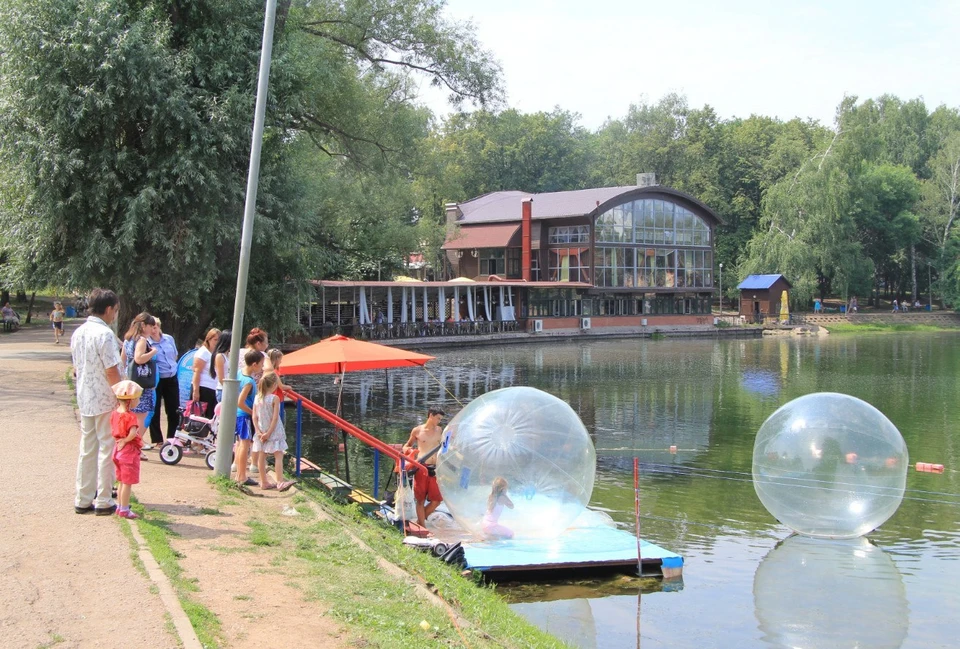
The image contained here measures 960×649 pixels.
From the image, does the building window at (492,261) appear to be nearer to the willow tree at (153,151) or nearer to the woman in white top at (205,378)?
the willow tree at (153,151)

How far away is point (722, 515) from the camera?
13281 mm

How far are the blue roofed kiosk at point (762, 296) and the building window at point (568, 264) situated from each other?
47.0ft

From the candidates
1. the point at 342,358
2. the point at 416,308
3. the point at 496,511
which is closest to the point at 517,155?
the point at 416,308

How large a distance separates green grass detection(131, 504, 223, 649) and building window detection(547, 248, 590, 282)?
54691 millimetres

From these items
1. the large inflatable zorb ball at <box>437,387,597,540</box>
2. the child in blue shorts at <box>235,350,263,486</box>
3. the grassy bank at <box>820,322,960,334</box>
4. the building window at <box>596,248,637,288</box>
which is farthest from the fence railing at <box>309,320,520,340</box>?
the large inflatable zorb ball at <box>437,387,597,540</box>

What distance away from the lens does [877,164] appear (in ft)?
272

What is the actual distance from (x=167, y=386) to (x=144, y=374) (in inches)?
72.8

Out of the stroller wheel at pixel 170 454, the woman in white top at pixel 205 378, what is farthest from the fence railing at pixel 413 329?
the stroller wheel at pixel 170 454

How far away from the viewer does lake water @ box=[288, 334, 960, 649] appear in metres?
9.17

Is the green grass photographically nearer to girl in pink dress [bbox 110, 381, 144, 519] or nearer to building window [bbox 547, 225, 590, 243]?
girl in pink dress [bbox 110, 381, 144, 519]

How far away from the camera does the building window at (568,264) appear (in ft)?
204

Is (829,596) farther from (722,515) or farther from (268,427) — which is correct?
(268,427)

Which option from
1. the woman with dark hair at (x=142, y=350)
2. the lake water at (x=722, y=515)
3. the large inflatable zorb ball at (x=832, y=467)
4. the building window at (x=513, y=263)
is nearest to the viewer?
the lake water at (x=722, y=515)

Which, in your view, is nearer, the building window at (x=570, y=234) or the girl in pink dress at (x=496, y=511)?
the girl in pink dress at (x=496, y=511)
